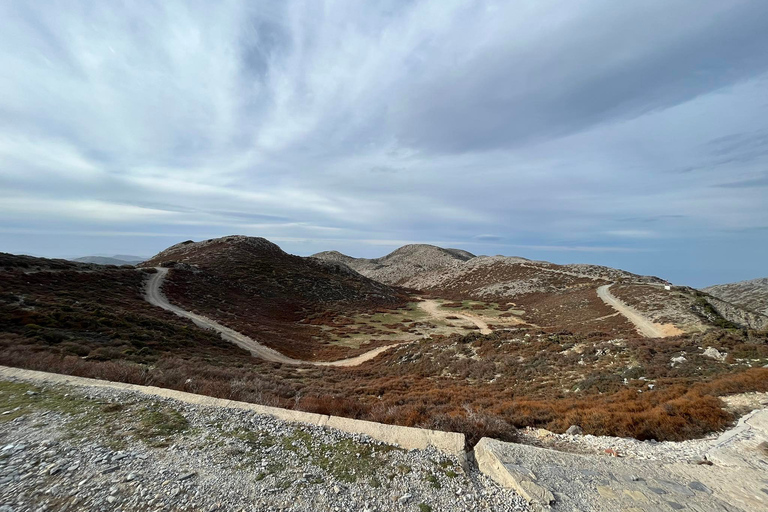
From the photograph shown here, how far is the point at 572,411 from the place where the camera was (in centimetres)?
1126

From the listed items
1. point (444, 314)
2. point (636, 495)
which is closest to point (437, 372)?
point (636, 495)

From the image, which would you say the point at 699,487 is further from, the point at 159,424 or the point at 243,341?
the point at 243,341

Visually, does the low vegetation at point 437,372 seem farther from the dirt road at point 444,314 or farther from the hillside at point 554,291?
the dirt road at point 444,314

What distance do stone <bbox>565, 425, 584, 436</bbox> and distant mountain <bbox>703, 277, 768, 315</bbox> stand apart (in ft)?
213

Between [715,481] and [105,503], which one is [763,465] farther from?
[105,503]

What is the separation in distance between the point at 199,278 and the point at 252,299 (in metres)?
10.5

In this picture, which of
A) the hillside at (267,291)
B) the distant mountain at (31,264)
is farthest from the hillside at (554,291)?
the distant mountain at (31,264)

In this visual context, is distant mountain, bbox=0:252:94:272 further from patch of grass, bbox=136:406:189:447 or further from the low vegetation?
patch of grass, bbox=136:406:189:447

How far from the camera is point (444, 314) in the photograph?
57094 mm

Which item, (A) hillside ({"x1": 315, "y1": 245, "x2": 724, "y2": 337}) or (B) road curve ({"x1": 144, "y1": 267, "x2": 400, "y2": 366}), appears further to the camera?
(A) hillside ({"x1": 315, "y1": 245, "x2": 724, "y2": 337})

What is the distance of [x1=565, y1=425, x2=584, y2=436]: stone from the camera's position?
984cm

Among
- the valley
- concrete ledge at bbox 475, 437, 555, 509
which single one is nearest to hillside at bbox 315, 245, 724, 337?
the valley

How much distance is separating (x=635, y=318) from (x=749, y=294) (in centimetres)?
5667

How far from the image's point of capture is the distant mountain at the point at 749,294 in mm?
52653
